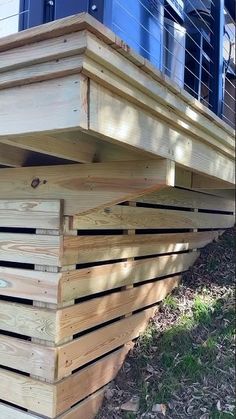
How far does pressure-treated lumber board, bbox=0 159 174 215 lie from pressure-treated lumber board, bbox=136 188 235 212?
2.49 ft

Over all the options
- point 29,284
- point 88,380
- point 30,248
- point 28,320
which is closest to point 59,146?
point 30,248

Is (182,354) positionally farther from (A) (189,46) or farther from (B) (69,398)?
(A) (189,46)

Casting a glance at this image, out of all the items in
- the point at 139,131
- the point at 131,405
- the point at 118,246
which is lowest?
the point at 131,405

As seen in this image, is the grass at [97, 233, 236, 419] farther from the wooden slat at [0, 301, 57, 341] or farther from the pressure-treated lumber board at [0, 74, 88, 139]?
the pressure-treated lumber board at [0, 74, 88, 139]

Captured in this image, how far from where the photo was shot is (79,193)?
232 centimetres

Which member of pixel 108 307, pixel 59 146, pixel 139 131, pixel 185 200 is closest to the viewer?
pixel 139 131

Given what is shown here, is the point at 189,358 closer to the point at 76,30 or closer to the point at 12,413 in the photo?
the point at 12,413

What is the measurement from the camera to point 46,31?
1521mm

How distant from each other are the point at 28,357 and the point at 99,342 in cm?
48

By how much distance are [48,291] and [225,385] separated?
1.37m

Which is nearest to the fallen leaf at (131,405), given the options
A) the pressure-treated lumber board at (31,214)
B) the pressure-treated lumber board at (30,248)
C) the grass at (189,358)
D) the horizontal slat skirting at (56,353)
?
the grass at (189,358)

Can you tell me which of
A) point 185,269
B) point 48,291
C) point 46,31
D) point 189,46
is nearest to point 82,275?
point 48,291

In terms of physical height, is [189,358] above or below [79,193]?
below

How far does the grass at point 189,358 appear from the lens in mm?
2678
